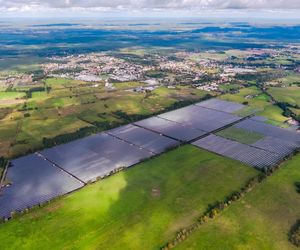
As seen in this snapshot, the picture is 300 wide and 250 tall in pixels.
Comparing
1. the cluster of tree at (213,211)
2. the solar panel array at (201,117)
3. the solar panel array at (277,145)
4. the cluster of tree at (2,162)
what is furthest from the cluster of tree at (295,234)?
the cluster of tree at (2,162)

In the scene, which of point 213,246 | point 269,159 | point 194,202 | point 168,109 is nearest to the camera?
point 213,246

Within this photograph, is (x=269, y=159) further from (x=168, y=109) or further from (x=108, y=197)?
(x=168, y=109)

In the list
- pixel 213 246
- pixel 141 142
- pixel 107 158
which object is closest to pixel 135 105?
pixel 141 142

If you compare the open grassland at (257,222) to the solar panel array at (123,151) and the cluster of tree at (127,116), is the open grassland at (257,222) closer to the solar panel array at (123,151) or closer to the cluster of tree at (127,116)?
the solar panel array at (123,151)

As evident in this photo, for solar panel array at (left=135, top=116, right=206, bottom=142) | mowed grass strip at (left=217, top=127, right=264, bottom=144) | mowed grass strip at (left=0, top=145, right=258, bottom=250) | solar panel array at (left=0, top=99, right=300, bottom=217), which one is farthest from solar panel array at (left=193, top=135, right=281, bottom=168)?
solar panel array at (left=135, top=116, right=206, bottom=142)

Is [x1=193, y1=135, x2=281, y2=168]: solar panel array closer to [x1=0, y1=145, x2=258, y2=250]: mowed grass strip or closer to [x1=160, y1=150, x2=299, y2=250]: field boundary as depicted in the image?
[x1=160, y1=150, x2=299, y2=250]: field boundary

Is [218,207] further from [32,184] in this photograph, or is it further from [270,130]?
[270,130]
